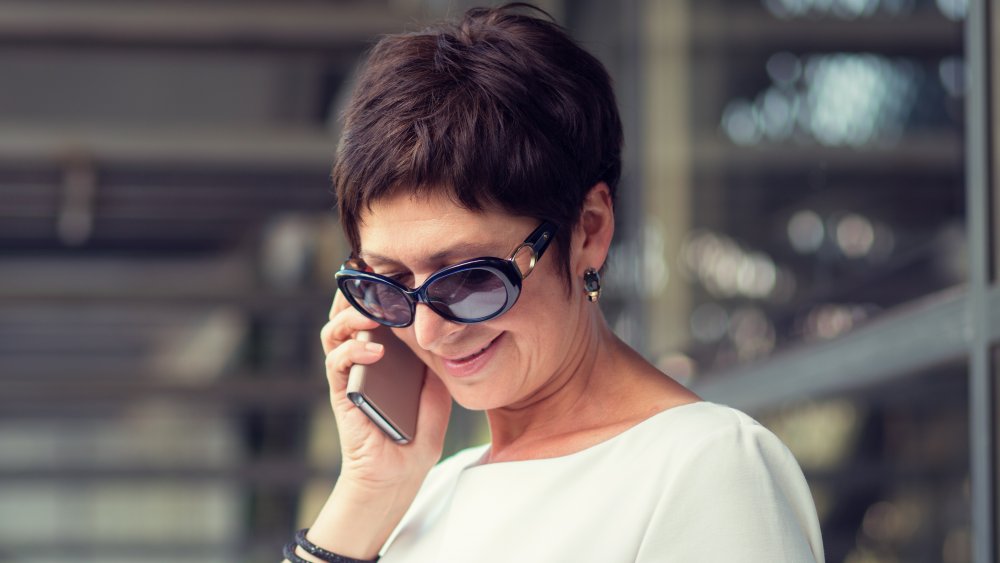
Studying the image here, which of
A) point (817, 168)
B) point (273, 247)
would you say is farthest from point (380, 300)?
point (273, 247)

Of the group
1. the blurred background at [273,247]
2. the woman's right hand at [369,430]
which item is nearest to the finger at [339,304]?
the woman's right hand at [369,430]

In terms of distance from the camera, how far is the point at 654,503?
1.36m

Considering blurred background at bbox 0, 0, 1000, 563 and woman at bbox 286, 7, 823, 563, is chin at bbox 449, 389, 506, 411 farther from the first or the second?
blurred background at bbox 0, 0, 1000, 563

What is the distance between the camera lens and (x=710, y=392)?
4.35m

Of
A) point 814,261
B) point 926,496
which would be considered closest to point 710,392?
point 814,261

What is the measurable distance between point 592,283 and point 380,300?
0.89 feet

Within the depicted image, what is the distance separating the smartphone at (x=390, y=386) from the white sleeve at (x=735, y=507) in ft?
1.60

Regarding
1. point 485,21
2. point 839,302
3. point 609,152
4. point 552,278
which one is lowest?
point 839,302

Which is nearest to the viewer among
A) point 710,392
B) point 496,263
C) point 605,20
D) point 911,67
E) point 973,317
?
point 496,263

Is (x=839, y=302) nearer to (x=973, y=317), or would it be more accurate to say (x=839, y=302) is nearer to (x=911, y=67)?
(x=911, y=67)

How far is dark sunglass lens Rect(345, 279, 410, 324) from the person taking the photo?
152 centimetres

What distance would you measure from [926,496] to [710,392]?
179 cm

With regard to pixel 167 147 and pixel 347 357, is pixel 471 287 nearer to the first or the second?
pixel 347 357

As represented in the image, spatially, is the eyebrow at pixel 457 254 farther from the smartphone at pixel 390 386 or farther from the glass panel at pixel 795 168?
the glass panel at pixel 795 168
